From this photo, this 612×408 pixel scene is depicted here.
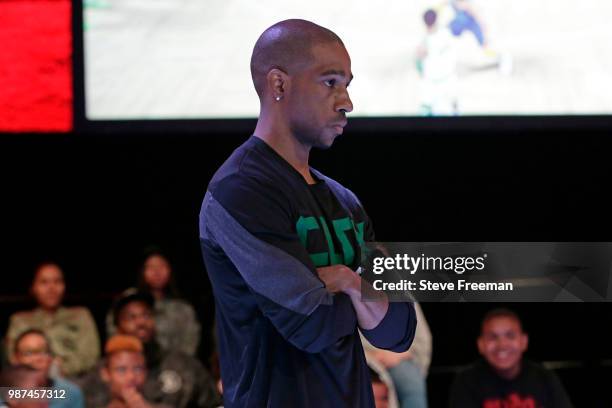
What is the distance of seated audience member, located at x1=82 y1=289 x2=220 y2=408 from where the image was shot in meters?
4.45

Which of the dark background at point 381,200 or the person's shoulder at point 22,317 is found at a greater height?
the dark background at point 381,200

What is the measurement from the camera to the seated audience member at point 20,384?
9.71ft

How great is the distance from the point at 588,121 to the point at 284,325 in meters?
3.87

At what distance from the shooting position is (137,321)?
4910 mm

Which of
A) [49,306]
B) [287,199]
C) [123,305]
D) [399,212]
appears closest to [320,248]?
[287,199]

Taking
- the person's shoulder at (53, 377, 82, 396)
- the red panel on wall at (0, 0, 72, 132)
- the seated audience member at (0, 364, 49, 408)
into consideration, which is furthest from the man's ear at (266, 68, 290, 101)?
the red panel on wall at (0, 0, 72, 132)

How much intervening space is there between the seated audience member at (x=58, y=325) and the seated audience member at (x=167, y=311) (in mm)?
123

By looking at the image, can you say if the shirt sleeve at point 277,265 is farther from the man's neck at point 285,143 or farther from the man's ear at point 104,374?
the man's ear at point 104,374

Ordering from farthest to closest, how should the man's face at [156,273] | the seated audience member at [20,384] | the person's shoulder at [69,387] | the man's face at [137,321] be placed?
the man's face at [156,273]
the man's face at [137,321]
the person's shoulder at [69,387]
the seated audience member at [20,384]

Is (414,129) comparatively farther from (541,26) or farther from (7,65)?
(7,65)

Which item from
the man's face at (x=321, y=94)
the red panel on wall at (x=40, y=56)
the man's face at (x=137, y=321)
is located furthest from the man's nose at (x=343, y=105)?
the red panel on wall at (x=40, y=56)

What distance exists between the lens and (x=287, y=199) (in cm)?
189

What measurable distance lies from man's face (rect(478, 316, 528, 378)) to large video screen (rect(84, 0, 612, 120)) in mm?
1312

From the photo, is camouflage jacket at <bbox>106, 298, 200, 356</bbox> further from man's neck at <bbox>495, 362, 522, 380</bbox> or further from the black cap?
man's neck at <bbox>495, 362, 522, 380</bbox>
